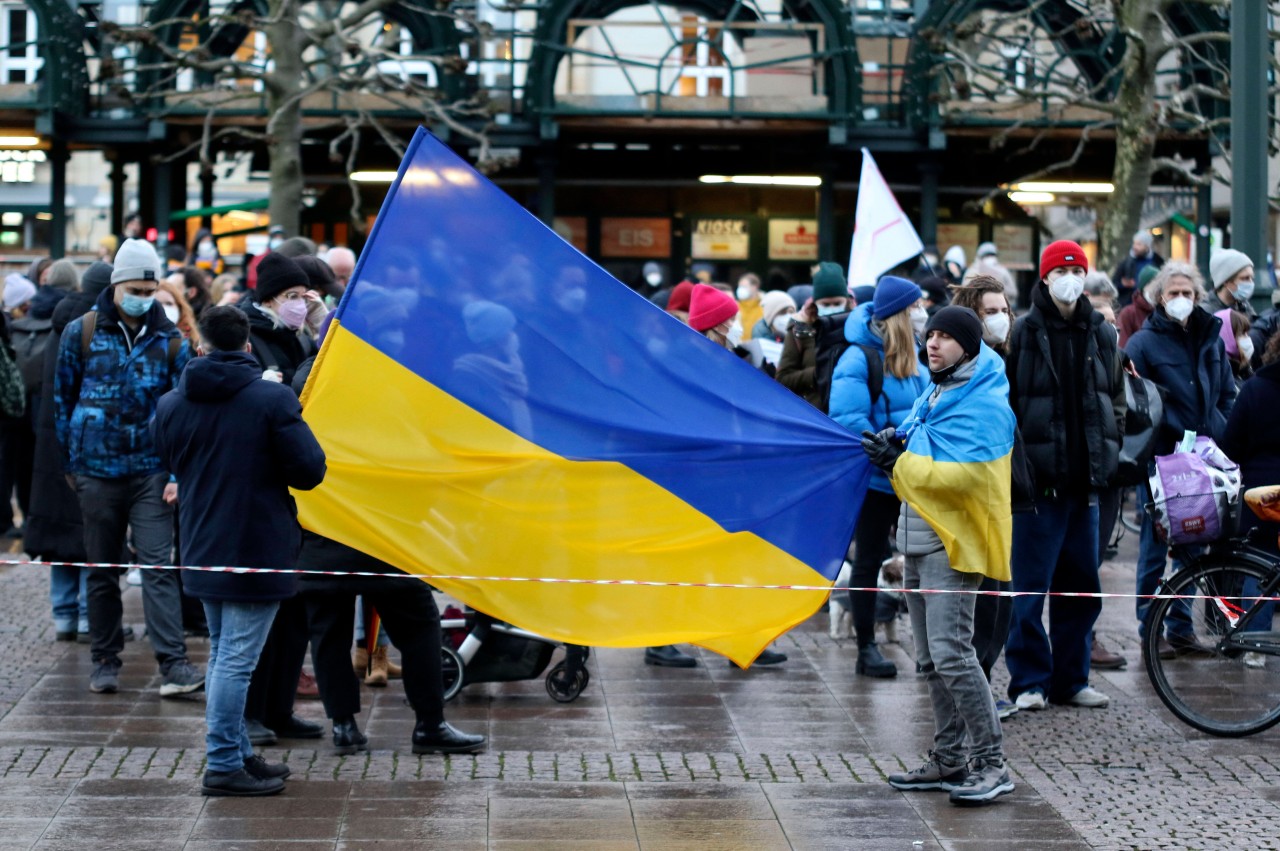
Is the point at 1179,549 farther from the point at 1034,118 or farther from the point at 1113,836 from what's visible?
the point at 1034,118

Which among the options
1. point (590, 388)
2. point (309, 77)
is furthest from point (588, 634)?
point (309, 77)

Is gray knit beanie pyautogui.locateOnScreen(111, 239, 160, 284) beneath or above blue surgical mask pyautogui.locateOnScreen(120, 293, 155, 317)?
above

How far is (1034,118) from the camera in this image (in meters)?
24.1

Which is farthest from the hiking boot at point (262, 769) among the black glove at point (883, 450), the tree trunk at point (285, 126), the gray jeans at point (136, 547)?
the tree trunk at point (285, 126)

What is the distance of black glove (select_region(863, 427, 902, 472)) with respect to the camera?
7.14 m

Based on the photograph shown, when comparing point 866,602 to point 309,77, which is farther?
point 309,77

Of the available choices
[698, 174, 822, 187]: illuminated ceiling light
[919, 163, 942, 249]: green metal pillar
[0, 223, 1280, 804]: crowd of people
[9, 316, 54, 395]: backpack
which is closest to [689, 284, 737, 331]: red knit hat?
[0, 223, 1280, 804]: crowd of people

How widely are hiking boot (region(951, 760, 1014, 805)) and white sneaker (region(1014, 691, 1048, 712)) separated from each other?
65.1 inches

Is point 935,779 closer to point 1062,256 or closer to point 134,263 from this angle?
point 1062,256

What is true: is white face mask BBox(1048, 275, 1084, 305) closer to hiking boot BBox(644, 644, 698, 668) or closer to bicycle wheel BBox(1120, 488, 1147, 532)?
hiking boot BBox(644, 644, 698, 668)

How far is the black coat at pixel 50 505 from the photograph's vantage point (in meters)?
9.56

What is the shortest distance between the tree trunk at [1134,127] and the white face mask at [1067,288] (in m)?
11.0

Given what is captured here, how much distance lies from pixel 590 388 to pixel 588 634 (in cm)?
100

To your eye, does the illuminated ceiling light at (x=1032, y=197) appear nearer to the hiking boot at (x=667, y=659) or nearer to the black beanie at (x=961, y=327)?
the hiking boot at (x=667, y=659)
